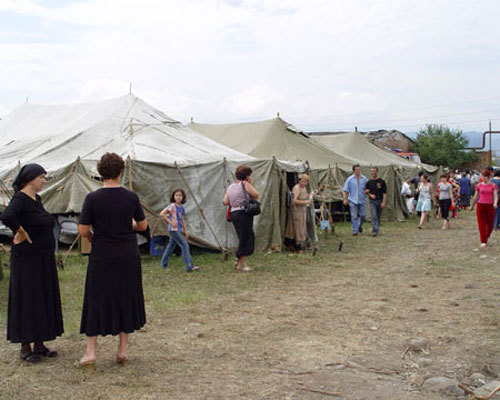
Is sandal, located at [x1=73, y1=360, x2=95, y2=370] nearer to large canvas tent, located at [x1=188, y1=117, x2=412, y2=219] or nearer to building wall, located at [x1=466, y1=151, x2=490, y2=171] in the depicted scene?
large canvas tent, located at [x1=188, y1=117, x2=412, y2=219]

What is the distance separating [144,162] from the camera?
11133 millimetres

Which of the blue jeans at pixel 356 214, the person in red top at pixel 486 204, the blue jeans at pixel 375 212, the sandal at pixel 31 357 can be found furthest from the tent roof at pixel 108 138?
the sandal at pixel 31 357

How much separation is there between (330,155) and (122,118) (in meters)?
8.16

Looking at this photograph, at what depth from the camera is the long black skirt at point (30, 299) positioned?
16.3 feet

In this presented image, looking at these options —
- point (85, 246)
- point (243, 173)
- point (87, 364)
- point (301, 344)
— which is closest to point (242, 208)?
point (243, 173)

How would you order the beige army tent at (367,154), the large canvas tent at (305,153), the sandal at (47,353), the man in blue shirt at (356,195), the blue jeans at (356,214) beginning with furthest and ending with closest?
the beige army tent at (367,154) < the large canvas tent at (305,153) < the blue jeans at (356,214) < the man in blue shirt at (356,195) < the sandal at (47,353)

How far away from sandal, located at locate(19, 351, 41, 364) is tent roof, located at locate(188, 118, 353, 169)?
45.3 ft

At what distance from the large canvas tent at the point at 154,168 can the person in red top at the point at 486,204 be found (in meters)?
3.69

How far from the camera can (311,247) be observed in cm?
1219

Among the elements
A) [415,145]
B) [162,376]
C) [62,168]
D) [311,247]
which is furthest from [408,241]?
[415,145]

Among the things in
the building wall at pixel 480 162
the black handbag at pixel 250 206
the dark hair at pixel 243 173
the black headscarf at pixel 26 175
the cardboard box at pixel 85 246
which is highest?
the building wall at pixel 480 162

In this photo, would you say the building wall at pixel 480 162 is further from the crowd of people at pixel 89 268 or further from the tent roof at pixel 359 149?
the crowd of people at pixel 89 268

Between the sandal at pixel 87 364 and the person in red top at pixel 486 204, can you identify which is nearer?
the sandal at pixel 87 364

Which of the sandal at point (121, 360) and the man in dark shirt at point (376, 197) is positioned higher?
the man in dark shirt at point (376, 197)
